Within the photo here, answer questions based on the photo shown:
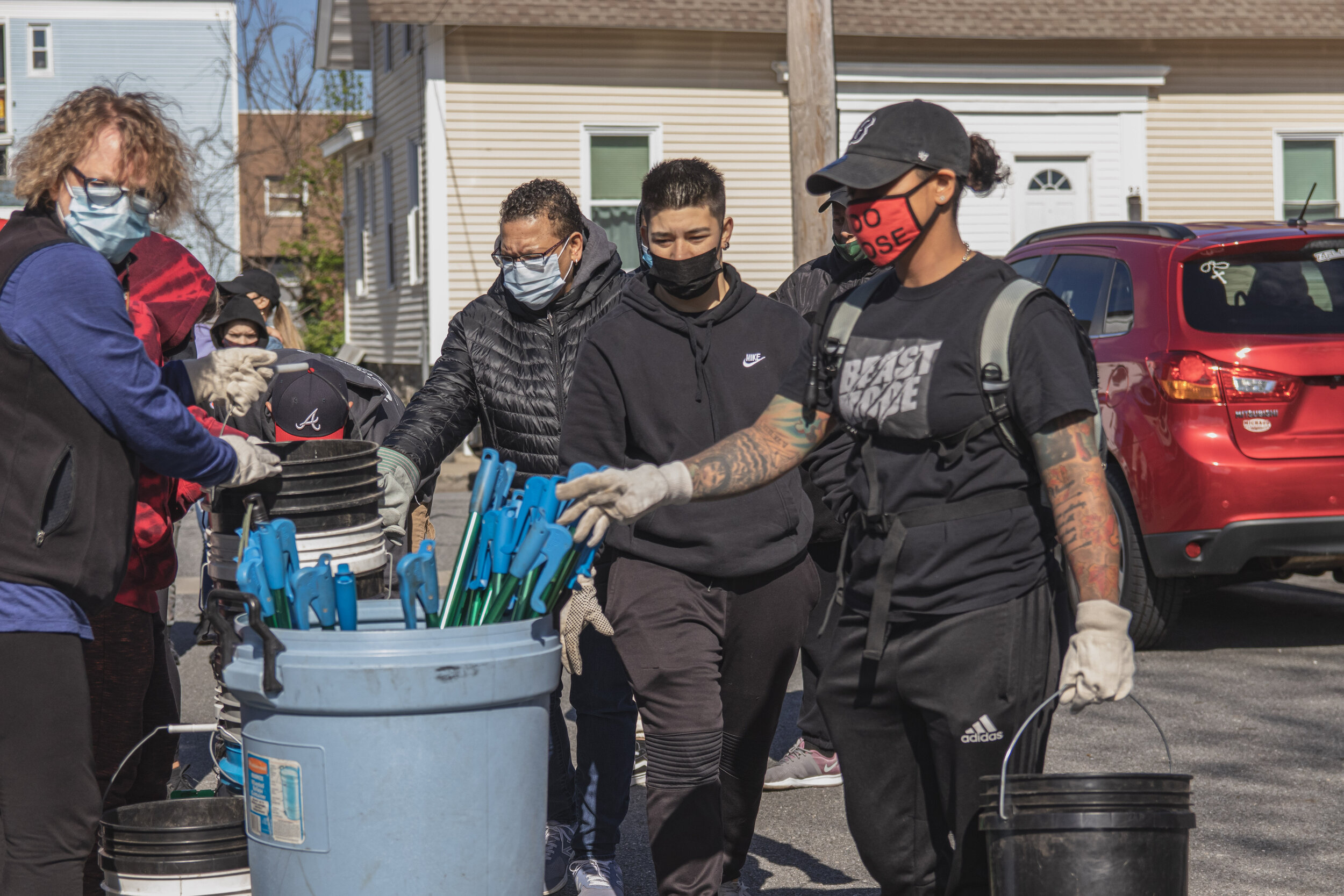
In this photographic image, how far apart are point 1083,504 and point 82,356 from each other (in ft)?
6.60

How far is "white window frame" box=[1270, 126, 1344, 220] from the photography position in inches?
749

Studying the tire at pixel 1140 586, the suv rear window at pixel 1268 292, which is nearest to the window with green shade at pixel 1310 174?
the suv rear window at pixel 1268 292

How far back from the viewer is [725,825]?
4.00 m

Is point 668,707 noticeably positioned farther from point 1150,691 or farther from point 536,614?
point 1150,691

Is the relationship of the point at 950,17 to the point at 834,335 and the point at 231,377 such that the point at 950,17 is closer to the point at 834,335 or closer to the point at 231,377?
the point at 834,335

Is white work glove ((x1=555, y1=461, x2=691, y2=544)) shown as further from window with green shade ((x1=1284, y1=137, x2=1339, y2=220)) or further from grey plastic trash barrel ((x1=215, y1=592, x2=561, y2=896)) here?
window with green shade ((x1=1284, y1=137, x2=1339, y2=220))

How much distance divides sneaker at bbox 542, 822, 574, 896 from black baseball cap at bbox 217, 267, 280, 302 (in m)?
4.47

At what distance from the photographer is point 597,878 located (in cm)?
411

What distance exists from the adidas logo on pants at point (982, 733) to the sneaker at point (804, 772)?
2668mm

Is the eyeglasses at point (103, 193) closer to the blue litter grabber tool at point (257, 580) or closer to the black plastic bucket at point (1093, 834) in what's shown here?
the blue litter grabber tool at point (257, 580)

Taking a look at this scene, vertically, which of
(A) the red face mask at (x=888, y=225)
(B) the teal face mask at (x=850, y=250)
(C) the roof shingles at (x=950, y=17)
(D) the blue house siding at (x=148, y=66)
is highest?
(D) the blue house siding at (x=148, y=66)

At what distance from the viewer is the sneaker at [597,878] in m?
4.08

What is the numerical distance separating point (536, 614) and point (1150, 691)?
472 cm

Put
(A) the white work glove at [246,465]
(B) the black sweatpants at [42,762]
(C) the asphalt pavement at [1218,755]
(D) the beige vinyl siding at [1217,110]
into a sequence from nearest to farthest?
(B) the black sweatpants at [42,762], (A) the white work glove at [246,465], (C) the asphalt pavement at [1218,755], (D) the beige vinyl siding at [1217,110]
